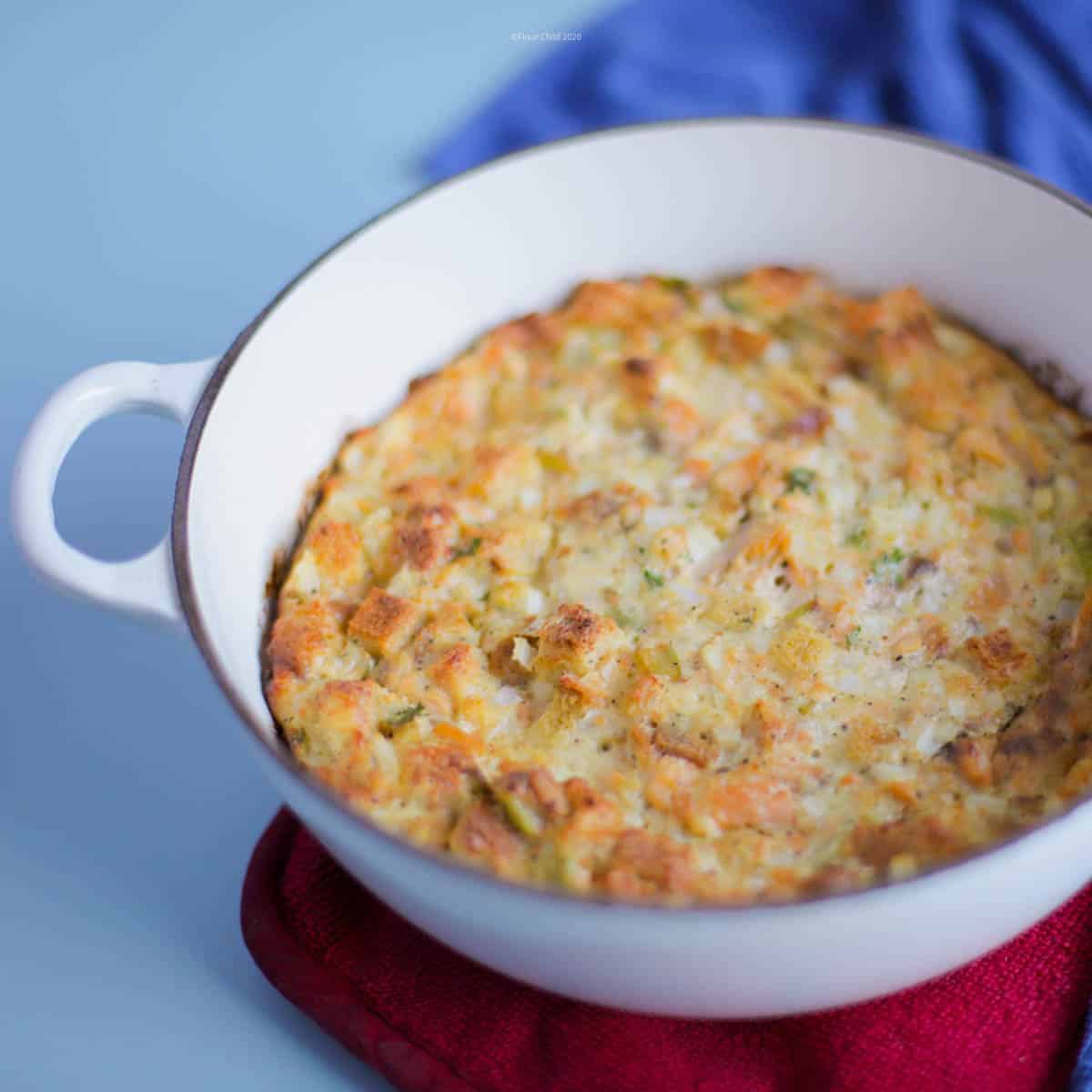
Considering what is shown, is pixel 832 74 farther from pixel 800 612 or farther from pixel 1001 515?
pixel 800 612

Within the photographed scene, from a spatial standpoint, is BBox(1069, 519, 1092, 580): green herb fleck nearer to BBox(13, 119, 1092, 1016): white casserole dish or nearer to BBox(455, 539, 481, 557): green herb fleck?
BBox(13, 119, 1092, 1016): white casserole dish

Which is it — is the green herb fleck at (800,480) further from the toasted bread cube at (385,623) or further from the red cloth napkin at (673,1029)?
the red cloth napkin at (673,1029)

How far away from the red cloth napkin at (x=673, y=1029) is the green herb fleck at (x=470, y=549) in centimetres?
63

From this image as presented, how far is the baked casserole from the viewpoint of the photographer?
2.19m

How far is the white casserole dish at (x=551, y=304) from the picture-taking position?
5.99 ft

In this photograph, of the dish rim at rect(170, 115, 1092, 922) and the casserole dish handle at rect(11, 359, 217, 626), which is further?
the casserole dish handle at rect(11, 359, 217, 626)

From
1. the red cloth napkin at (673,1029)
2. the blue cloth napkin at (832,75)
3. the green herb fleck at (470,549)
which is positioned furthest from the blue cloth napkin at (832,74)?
the red cloth napkin at (673,1029)

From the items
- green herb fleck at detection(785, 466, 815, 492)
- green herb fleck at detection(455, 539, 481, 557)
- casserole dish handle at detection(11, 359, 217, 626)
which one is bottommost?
green herb fleck at detection(455, 539, 481, 557)

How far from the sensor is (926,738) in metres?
2.30

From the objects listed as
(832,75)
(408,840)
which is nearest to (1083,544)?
(408,840)

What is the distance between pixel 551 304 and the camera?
311 centimetres

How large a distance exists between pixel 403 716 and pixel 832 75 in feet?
8.02

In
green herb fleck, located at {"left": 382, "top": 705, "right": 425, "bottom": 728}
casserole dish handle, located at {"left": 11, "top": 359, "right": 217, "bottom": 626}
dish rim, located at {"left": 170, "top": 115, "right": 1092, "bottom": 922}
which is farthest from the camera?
green herb fleck, located at {"left": 382, "top": 705, "right": 425, "bottom": 728}

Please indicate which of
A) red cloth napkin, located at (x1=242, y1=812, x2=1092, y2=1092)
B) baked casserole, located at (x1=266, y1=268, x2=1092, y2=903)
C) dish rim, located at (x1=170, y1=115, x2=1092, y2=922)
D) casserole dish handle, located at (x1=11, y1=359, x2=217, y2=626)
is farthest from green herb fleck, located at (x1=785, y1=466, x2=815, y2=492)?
casserole dish handle, located at (x1=11, y1=359, x2=217, y2=626)
